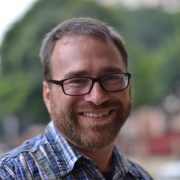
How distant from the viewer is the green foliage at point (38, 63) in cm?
2511

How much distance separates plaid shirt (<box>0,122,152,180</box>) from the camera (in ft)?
5.77

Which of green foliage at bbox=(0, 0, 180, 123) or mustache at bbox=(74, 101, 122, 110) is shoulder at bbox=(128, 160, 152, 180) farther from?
green foliage at bbox=(0, 0, 180, 123)

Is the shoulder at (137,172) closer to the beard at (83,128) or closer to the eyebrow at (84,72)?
the beard at (83,128)

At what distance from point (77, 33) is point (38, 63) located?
73.1 ft

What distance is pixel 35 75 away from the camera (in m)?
25.0

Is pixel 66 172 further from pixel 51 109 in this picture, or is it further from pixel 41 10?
pixel 41 10

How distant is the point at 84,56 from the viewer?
6.33 feet

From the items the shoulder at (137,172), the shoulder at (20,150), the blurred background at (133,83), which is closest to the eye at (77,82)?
the shoulder at (20,150)

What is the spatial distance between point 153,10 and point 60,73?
4600 cm

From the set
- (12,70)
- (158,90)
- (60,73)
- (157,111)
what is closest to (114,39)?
(60,73)

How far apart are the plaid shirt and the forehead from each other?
0.74ft

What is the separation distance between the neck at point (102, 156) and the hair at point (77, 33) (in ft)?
1.04

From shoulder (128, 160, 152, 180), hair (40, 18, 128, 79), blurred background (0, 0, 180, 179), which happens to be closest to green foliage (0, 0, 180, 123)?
blurred background (0, 0, 180, 179)

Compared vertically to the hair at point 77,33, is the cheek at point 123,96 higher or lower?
lower
